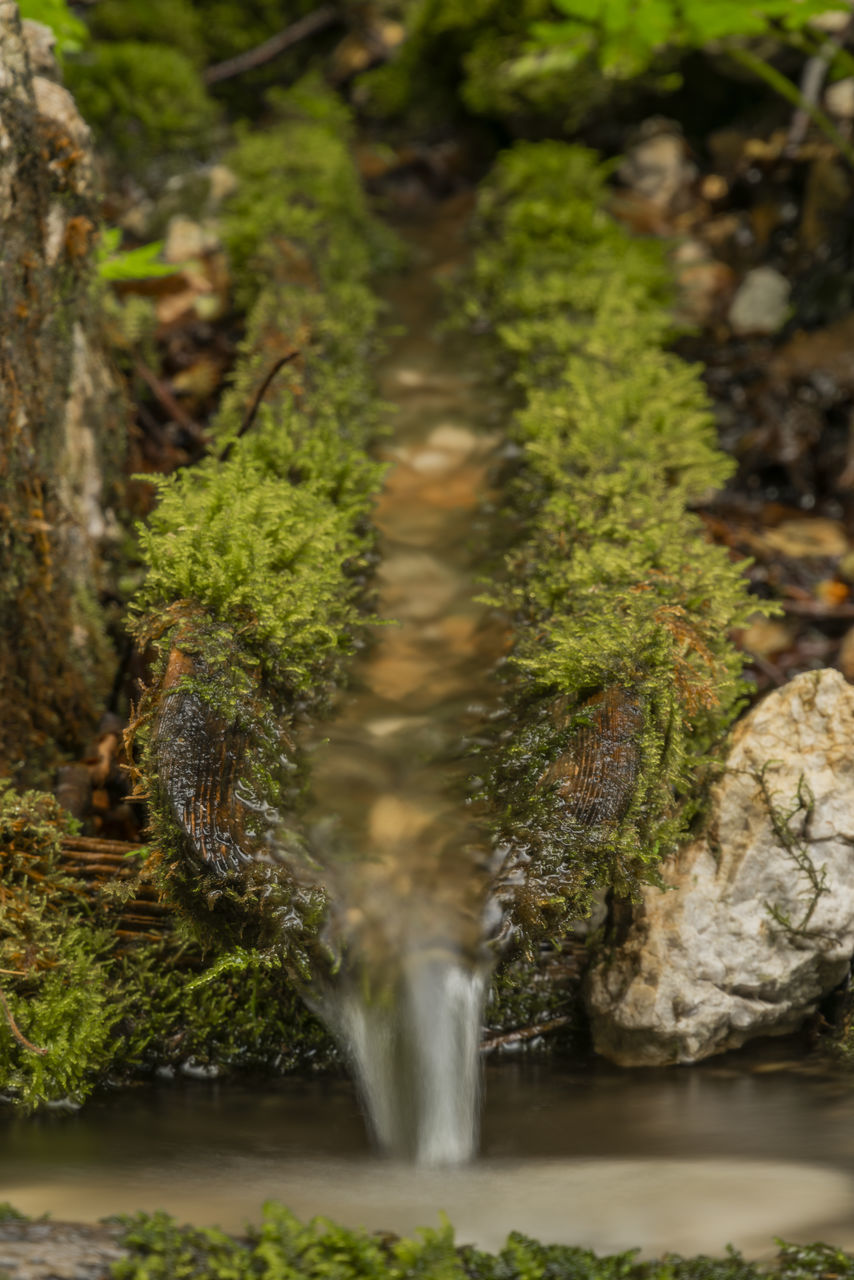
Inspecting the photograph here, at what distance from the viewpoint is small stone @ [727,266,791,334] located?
6.75 metres

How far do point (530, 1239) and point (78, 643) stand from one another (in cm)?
286

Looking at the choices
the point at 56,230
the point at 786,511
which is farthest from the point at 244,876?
the point at 786,511

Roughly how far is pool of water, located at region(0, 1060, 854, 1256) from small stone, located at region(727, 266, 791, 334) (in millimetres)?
4781

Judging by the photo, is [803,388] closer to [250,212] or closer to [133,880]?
[250,212]

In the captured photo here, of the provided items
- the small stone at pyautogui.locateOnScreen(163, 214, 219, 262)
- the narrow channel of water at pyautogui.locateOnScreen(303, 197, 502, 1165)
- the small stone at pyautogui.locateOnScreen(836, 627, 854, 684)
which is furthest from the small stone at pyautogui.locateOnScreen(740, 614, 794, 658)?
the small stone at pyautogui.locateOnScreen(163, 214, 219, 262)

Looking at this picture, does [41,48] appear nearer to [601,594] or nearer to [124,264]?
[124,264]

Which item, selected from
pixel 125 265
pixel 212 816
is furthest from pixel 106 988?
pixel 125 265

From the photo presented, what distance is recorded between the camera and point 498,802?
3.51 m

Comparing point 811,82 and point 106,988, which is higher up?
point 811,82

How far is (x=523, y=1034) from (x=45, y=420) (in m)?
2.95

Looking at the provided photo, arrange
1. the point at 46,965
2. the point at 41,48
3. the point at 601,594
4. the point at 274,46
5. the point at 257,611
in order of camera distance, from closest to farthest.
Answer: the point at 46,965 < the point at 257,611 < the point at 601,594 < the point at 41,48 < the point at 274,46

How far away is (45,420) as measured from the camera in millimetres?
4199

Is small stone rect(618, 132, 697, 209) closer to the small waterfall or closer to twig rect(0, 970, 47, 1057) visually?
the small waterfall

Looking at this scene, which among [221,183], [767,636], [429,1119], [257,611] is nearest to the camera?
[429,1119]
